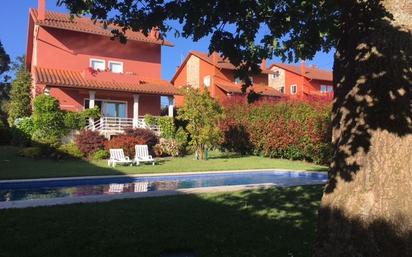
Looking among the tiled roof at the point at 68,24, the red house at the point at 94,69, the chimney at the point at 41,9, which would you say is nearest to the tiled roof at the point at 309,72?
the red house at the point at 94,69

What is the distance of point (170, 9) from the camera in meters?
5.11

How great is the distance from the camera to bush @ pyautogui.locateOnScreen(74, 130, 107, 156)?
21.3 metres

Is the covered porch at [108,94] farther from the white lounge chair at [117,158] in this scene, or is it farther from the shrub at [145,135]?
the white lounge chair at [117,158]

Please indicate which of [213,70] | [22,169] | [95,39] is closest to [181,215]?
[22,169]

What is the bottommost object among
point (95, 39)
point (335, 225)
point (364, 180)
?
point (335, 225)

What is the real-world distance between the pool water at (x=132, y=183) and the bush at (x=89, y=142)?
23.0ft

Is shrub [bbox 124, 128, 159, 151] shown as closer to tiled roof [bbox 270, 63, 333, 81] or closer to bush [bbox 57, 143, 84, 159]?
bush [bbox 57, 143, 84, 159]

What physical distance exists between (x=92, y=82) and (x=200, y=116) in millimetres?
8045

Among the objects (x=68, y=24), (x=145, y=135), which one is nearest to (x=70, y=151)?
(x=145, y=135)

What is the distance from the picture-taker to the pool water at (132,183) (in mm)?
11938

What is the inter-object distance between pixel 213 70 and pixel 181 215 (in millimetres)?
35140

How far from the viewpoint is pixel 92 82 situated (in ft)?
87.4

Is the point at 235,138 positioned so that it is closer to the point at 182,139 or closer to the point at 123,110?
the point at 182,139

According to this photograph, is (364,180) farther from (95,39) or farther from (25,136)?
(95,39)
